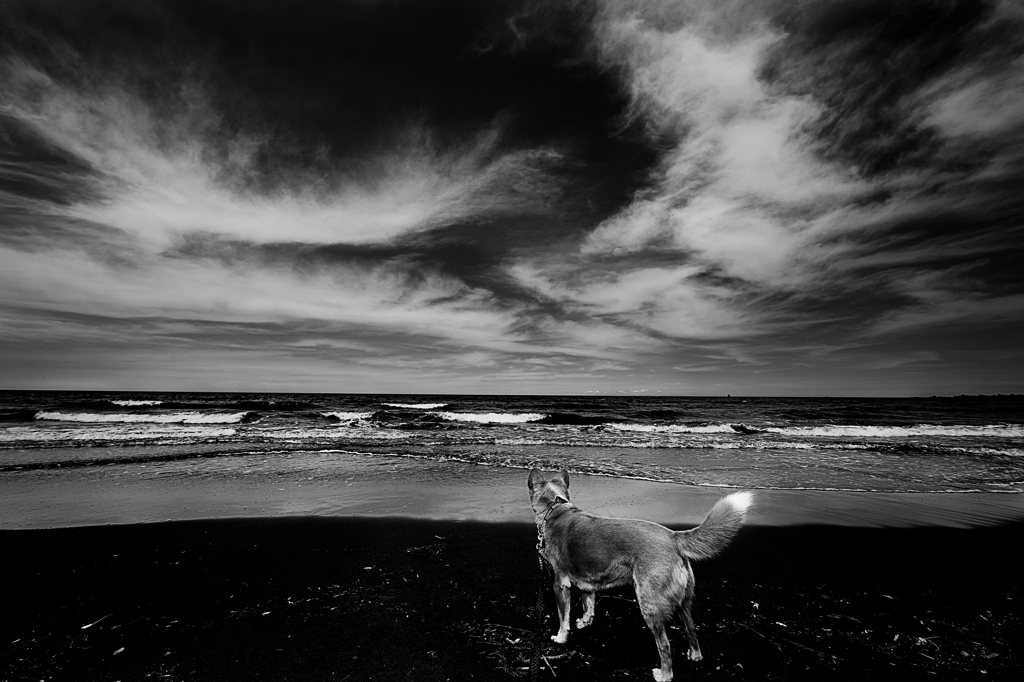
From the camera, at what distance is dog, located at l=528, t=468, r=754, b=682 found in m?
2.95

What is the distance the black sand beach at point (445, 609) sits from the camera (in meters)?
3.15

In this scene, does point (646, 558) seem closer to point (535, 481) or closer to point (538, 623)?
point (538, 623)

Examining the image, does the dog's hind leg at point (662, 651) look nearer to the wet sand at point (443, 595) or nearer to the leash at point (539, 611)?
the wet sand at point (443, 595)

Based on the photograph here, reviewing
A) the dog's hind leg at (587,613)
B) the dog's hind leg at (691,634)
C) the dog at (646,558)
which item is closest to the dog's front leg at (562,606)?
the dog at (646,558)

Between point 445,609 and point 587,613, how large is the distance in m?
1.32

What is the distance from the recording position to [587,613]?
12.0ft

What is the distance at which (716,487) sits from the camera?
29.8ft

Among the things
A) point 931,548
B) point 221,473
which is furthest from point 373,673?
point 221,473

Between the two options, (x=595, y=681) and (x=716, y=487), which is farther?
(x=716, y=487)

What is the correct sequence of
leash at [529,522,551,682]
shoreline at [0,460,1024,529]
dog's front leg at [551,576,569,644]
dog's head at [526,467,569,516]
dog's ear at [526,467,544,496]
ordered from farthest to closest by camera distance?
shoreline at [0,460,1024,529] < dog's ear at [526,467,544,496] < dog's head at [526,467,569,516] < dog's front leg at [551,576,569,644] < leash at [529,522,551,682]

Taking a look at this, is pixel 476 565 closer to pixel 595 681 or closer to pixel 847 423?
pixel 595 681

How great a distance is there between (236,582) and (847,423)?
108 feet

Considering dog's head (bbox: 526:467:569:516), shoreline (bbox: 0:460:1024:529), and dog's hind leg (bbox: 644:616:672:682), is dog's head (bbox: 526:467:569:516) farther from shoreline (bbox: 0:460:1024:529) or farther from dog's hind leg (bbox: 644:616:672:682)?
shoreline (bbox: 0:460:1024:529)

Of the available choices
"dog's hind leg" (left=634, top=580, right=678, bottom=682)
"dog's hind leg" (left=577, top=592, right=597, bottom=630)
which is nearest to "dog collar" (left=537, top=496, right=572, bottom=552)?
"dog's hind leg" (left=577, top=592, right=597, bottom=630)
